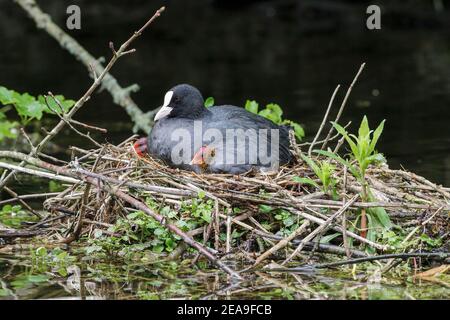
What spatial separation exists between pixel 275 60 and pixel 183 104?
11107mm

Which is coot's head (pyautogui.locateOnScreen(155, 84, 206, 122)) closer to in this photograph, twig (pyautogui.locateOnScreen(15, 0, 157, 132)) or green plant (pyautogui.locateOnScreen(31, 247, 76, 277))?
green plant (pyautogui.locateOnScreen(31, 247, 76, 277))

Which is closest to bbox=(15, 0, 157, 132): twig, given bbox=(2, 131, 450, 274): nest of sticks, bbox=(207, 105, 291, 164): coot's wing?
bbox=(207, 105, 291, 164): coot's wing

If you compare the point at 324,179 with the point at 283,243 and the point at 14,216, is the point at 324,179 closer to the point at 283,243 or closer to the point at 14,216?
the point at 283,243

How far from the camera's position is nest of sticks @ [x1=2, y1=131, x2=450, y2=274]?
6.78 meters

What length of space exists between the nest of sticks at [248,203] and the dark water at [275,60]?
110 inches

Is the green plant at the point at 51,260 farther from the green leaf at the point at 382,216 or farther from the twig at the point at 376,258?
the green leaf at the point at 382,216

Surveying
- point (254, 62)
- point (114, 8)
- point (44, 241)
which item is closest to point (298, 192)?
point (44, 241)

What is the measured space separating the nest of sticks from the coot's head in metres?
0.55

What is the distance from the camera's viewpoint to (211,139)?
773 centimetres

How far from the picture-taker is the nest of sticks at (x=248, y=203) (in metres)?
6.78

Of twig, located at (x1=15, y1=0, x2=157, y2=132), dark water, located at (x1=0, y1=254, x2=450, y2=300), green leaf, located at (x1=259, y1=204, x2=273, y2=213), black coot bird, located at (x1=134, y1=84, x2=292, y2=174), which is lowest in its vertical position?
dark water, located at (x1=0, y1=254, x2=450, y2=300)

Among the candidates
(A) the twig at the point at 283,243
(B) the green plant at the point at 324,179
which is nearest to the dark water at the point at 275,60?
(B) the green plant at the point at 324,179

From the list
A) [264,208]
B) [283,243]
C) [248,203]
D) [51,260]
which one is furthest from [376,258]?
[51,260]

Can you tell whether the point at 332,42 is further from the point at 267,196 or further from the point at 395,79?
the point at 267,196
